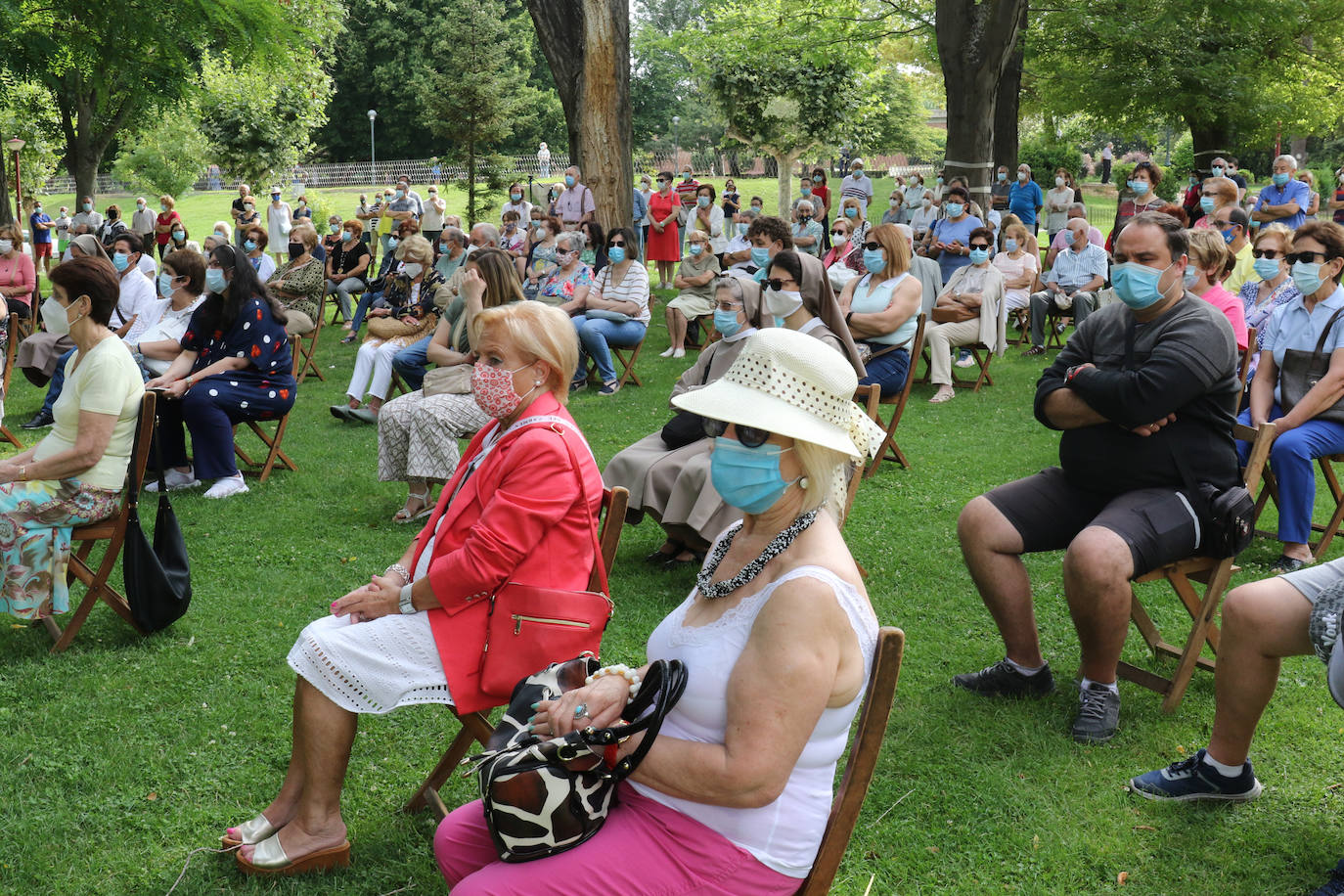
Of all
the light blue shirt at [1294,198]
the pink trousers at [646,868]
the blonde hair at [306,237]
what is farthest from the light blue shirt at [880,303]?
the blonde hair at [306,237]

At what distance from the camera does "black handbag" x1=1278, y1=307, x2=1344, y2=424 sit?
5516mm

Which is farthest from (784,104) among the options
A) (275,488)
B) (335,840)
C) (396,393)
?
(335,840)

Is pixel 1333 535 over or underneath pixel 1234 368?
underneath

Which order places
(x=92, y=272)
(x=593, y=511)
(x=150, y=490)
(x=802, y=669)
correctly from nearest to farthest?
1. (x=802, y=669)
2. (x=593, y=511)
3. (x=92, y=272)
4. (x=150, y=490)

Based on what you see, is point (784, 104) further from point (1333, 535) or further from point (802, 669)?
point (802, 669)

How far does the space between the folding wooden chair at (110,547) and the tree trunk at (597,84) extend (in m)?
10.5

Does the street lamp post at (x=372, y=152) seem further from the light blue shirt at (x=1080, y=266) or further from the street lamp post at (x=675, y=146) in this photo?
the light blue shirt at (x=1080, y=266)

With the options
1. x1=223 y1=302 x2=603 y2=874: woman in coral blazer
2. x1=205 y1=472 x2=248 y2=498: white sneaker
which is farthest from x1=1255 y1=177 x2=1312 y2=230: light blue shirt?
x1=223 y1=302 x2=603 y2=874: woman in coral blazer

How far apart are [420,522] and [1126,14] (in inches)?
766

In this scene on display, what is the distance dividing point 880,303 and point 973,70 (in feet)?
25.5

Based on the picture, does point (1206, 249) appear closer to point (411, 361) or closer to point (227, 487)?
point (411, 361)

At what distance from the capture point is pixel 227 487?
7.34 metres

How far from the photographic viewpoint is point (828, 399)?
2246mm

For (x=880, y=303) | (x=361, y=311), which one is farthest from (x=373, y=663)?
(x=361, y=311)
